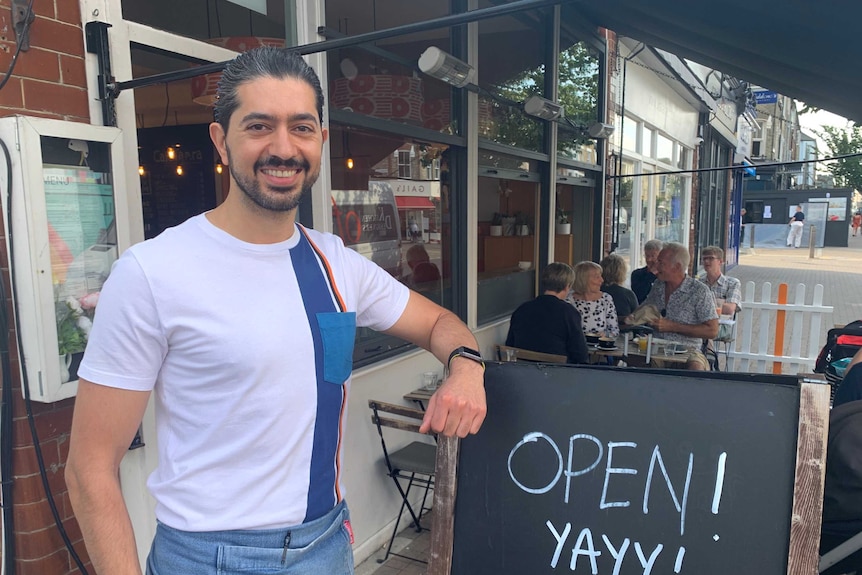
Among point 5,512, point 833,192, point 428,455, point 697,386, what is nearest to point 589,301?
point 428,455

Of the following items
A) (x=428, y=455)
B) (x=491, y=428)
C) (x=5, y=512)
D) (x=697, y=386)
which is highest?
(x=697, y=386)

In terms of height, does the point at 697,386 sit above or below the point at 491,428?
above

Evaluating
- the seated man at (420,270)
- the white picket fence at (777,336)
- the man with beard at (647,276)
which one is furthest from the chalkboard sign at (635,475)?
the man with beard at (647,276)

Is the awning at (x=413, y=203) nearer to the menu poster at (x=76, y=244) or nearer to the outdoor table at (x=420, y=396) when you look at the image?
the outdoor table at (x=420, y=396)

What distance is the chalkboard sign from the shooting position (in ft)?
4.73

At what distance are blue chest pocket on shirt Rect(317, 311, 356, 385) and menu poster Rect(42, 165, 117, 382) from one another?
3.28 feet

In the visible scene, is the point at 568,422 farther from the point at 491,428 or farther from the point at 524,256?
the point at 524,256

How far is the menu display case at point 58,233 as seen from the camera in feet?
5.57

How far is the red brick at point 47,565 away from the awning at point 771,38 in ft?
9.44

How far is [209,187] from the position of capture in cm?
535

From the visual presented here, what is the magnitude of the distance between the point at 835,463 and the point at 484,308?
3.44 metres

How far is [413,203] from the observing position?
4113 mm

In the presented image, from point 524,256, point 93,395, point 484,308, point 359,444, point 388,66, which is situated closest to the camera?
point 93,395

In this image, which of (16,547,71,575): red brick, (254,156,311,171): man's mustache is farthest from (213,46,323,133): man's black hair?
(16,547,71,575): red brick
